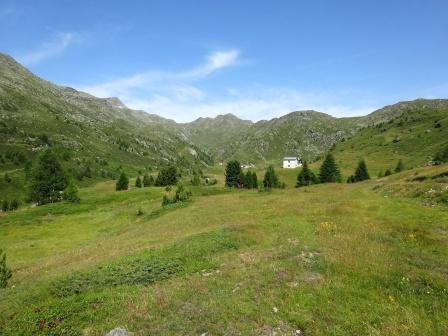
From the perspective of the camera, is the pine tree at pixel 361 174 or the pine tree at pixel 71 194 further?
the pine tree at pixel 361 174

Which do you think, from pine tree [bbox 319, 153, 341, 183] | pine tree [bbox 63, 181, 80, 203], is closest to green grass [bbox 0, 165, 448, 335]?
pine tree [bbox 63, 181, 80, 203]

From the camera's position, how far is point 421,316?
1238 centimetres

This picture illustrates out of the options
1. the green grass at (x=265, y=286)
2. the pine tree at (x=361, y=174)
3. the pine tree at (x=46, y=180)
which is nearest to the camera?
the green grass at (x=265, y=286)

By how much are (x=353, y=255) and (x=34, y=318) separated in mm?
15757

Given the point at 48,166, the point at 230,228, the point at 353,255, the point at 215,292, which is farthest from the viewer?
the point at 48,166

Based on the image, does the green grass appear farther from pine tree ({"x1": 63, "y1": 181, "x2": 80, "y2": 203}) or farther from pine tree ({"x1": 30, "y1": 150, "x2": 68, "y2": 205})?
pine tree ({"x1": 30, "y1": 150, "x2": 68, "y2": 205})

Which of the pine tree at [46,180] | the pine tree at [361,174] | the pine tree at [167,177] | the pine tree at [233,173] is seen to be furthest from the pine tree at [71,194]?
the pine tree at [361,174]

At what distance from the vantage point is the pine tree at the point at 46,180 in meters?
93.9

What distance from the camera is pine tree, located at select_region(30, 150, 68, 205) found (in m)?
93.9

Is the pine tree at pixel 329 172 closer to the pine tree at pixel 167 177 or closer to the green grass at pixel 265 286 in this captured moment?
the pine tree at pixel 167 177

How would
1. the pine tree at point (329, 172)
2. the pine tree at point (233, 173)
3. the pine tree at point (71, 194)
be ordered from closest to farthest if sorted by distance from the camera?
the pine tree at point (71, 194), the pine tree at point (329, 172), the pine tree at point (233, 173)

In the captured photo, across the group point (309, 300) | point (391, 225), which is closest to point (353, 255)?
point (309, 300)

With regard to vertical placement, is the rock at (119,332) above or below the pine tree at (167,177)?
below

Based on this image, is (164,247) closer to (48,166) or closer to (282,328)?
(282,328)
